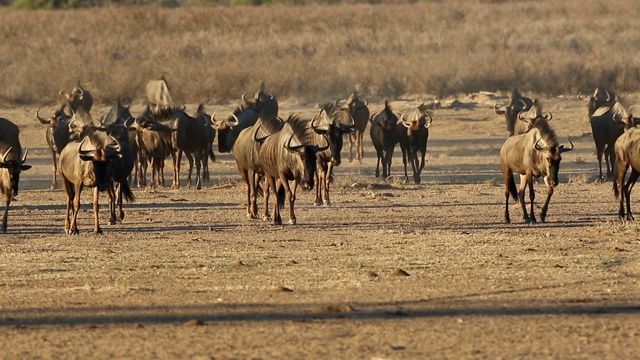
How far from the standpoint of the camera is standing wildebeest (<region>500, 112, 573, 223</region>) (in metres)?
16.6

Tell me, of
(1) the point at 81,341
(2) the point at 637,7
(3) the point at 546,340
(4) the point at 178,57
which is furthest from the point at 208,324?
(2) the point at 637,7

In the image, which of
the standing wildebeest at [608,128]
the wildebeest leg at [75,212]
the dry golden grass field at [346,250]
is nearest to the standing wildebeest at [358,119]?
the dry golden grass field at [346,250]

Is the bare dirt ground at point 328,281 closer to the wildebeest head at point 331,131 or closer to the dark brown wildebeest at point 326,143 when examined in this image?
the dark brown wildebeest at point 326,143

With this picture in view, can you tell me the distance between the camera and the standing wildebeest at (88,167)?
52.3 ft

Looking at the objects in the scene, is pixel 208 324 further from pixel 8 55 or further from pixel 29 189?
pixel 8 55

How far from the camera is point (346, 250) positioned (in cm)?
1409

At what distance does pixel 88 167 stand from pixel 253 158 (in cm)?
271

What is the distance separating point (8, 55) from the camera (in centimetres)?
4541

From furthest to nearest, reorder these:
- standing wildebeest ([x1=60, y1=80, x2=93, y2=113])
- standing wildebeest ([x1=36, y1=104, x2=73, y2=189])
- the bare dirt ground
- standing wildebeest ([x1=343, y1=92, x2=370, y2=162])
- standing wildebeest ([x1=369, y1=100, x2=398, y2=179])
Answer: standing wildebeest ([x1=60, y1=80, x2=93, y2=113])
standing wildebeest ([x1=343, y1=92, x2=370, y2=162])
standing wildebeest ([x1=369, y1=100, x2=398, y2=179])
standing wildebeest ([x1=36, y1=104, x2=73, y2=189])
the bare dirt ground

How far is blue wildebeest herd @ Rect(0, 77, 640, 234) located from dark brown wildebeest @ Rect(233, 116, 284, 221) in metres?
0.02

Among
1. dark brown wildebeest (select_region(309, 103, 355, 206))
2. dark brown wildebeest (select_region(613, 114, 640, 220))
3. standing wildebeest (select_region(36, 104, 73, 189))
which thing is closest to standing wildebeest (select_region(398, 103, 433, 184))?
dark brown wildebeest (select_region(309, 103, 355, 206))

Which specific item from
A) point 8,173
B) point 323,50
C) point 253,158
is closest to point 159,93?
point 253,158

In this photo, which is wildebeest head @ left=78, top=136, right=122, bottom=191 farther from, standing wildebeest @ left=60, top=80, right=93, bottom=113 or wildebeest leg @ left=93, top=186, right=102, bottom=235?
standing wildebeest @ left=60, top=80, right=93, bottom=113

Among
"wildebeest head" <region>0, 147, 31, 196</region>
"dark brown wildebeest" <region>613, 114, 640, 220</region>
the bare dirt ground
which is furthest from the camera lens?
"dark brown wildebeest" <region>613, 114, 640, 220</region>
